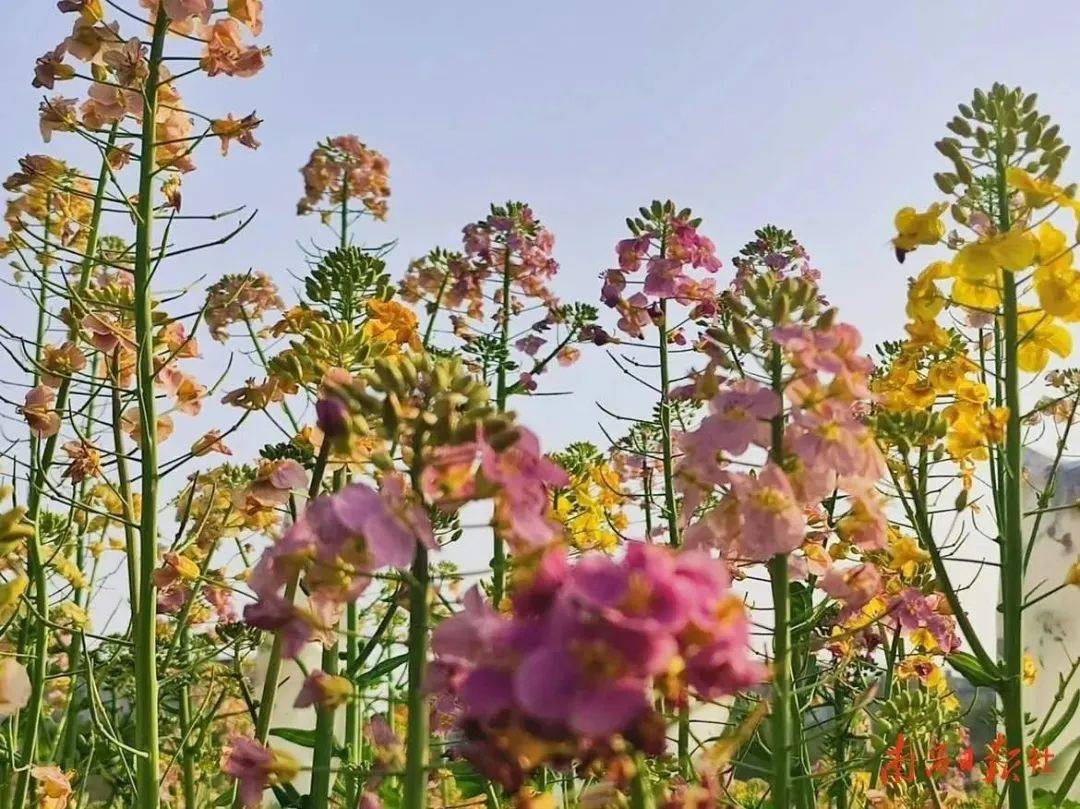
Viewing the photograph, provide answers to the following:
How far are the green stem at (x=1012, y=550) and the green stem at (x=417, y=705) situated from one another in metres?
1.80

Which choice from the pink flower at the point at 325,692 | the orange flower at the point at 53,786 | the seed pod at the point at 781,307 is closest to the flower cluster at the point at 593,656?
the pink flower at the point at 325,692

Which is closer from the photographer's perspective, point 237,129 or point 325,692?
point 325,692

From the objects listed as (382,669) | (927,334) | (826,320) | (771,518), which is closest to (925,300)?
(927,334)

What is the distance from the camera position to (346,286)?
294 cm

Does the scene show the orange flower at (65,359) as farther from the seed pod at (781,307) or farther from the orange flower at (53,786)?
the seed pod at (781,307)

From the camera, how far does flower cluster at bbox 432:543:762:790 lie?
0.87 meters

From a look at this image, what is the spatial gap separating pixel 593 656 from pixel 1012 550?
78.5 inches

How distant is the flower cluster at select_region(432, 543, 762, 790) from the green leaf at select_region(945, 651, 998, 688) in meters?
1.83

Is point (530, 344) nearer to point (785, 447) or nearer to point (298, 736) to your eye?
point (298, 736)

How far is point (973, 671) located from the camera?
8.50 feet

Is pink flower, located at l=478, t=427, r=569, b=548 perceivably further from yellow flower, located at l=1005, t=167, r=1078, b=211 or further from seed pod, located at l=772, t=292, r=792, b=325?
yellow flower, located at l=1005, t=167, r=1078, b=211

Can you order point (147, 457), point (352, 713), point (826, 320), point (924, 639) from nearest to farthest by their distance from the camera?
1. point (826, 320)
2. point (147, 457)
3. point (352, 713)
4. point (924, 639)

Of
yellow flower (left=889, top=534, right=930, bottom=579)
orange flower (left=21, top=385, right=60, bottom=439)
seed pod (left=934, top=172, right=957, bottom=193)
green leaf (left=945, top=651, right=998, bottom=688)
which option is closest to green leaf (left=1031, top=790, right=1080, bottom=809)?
green leaf (left=945, top=651, right=998, bottom=688)

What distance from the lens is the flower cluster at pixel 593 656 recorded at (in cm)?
87
